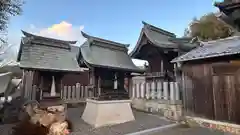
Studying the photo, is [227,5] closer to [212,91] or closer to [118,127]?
[212,91]

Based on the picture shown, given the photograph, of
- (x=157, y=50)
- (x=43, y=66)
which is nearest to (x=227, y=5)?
(x=43, y=66)

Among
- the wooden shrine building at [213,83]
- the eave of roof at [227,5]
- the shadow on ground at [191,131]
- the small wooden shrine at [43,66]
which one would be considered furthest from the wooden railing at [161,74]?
the eave of roof at [227,5]

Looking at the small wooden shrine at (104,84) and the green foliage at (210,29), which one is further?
the green foliage at (210,29)

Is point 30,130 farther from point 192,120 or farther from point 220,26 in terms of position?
point 220,26

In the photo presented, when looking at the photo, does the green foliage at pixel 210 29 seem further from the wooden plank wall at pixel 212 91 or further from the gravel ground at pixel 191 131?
the gravel ground at pixel 191 131

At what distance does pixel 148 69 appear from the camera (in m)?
15.0

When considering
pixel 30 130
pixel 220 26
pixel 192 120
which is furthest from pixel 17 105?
pixel 220 26

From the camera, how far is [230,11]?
5340 mm

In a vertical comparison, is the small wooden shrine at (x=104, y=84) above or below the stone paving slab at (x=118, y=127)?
above

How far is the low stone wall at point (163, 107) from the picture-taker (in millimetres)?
9820

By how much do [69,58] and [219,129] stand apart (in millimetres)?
8436

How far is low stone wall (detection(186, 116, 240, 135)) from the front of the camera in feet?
24.5

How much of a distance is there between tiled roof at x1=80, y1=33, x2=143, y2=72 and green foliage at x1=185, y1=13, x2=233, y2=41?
12.6 metres

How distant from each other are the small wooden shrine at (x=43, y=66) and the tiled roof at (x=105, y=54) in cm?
93
